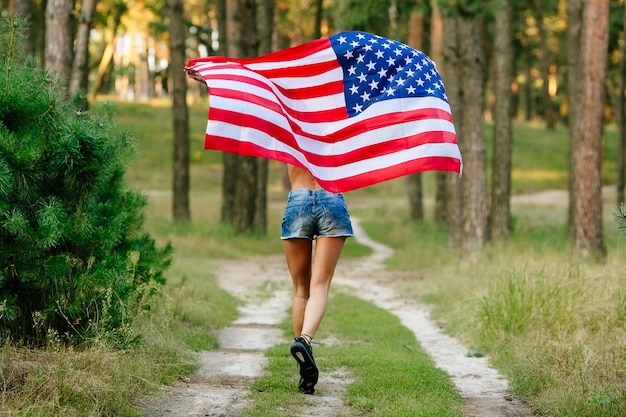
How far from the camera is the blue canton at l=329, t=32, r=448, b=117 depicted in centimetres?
731

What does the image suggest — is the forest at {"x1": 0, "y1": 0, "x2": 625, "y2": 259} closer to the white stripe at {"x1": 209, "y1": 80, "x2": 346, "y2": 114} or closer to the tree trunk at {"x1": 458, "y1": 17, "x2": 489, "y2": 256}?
the tree trunk at {"x1": 458, "y1": 17, "x2": 489, "y2": 256}

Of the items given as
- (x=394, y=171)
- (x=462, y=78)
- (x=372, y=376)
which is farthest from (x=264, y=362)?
(x=462, y=78)

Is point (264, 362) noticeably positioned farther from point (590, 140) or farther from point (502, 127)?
point (502, 127)

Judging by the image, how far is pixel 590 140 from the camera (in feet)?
52.6

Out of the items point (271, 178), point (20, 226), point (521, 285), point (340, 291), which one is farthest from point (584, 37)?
point (271, 178)

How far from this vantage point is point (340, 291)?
1431 centimetres

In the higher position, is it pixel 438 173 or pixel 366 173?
pixel 438 173

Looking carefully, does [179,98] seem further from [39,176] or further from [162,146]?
[162,146]

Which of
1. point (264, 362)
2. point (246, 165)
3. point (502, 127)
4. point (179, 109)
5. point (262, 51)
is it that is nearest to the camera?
point (264, 362)

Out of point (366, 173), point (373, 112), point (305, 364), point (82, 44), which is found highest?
point (82, 44)

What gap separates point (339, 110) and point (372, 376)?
86.6 inches

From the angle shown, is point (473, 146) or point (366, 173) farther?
point (473, 146)

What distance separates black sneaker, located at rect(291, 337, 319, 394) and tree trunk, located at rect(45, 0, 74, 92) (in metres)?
6.65

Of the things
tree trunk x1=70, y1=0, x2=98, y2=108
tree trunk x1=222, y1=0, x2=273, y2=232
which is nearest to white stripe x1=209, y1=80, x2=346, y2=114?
tree trunk x1=70, y1=0, x2=98, y2=108
